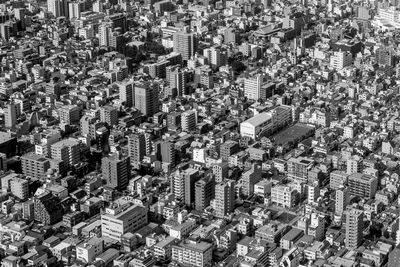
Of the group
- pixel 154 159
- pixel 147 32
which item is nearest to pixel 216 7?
pixel 147 32

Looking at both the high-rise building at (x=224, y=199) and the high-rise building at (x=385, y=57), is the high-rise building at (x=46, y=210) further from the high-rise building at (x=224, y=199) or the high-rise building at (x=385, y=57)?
the high-rise building at (x=385, y=57)

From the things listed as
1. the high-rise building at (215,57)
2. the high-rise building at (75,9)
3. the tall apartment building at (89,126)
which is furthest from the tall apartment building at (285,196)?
the high-rise building at (75,9)

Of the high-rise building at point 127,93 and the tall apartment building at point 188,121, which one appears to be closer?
the tall apartment building at point 188,121

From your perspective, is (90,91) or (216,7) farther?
(216,7)

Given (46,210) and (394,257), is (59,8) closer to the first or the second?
(46,210)

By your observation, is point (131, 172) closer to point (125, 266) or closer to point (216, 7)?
point (125, 266)

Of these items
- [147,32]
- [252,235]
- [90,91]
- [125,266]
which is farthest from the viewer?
[147,32]

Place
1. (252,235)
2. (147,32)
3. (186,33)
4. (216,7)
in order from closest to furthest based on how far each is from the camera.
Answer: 1. (252,235)
2. (186,33)
3. (147,32)
4. (216,7)
